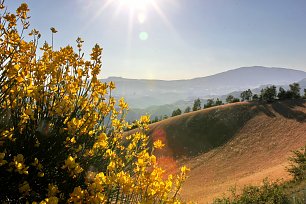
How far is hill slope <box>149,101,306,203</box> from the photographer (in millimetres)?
28172

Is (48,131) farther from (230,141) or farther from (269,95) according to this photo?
(269,95)

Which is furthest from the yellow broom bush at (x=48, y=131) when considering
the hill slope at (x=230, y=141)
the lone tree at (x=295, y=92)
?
the lone tree at (x=295, y=92)

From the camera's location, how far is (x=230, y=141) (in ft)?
126

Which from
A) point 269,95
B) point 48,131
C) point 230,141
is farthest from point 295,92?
point 48,131

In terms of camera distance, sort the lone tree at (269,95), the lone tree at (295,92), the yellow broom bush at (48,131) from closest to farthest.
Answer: the yellow broom bush at (48,131), the lone tree at (269,95), the lone tree at (295,92)

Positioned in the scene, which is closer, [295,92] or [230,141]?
[230,141]

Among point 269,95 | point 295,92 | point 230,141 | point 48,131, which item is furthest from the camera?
point 295,92

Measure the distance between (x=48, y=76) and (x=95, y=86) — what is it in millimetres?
569

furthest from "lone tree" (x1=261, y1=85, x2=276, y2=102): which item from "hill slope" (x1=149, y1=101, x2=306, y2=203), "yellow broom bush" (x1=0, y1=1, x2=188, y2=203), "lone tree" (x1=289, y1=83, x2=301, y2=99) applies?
"yellow broom bush" (x1=0, y1=1, x2=188, y2=203)

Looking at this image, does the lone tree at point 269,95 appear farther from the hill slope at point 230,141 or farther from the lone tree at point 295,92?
the hill slope at point 230,141

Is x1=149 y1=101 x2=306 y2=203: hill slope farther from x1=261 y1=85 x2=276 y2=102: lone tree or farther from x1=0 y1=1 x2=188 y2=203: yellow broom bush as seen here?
x1=0 y1=1 x2=188 y2=203: yellow broom bush

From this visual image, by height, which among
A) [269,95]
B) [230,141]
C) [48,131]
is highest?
[269,95]

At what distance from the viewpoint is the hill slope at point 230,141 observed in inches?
1109

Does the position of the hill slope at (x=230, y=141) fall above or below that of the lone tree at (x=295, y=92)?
below
